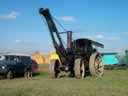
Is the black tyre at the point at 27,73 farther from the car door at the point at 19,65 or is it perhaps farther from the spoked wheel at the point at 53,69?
the spoked wheel at the point at 53,69

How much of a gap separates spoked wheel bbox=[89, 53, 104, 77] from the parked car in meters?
5.80

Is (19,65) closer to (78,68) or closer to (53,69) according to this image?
(53,69)

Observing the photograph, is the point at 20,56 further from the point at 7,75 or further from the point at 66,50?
the point at 66,50

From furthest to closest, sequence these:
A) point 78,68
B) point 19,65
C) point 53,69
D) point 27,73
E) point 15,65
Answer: point 27,73, point 19,65, point 15,65, point 53,69, point 78,68

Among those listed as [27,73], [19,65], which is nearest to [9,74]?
[19,65]

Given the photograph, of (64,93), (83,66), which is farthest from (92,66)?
(64,93)

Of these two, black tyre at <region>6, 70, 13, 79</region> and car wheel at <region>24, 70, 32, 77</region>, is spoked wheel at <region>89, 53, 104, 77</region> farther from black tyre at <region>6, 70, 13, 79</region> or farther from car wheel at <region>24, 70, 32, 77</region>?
black tyre at <region>6, 70, 13, 79</region>

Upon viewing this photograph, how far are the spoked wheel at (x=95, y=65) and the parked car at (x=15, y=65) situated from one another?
5805mm

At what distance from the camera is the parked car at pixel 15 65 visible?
26.4m

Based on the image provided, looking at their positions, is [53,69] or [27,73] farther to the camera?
[27,73]

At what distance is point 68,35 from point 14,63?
490 centimetres

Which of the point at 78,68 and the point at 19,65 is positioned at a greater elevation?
the point at 19,65

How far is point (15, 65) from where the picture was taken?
27219 mm

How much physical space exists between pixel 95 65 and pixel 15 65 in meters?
6.11
